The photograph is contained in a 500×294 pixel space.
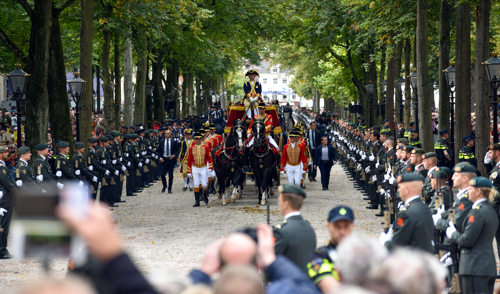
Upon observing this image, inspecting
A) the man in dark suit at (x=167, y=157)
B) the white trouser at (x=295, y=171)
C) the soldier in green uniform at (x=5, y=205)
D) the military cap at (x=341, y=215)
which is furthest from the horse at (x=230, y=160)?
the military cap at (x=341, y=215)

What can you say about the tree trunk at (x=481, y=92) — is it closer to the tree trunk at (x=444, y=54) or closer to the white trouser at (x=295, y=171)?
the tree trunk at (x=444, y=54)

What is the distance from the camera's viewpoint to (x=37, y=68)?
1548 centimetres

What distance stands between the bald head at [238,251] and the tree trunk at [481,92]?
13353 millimetres

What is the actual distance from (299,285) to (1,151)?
9096 millimetres

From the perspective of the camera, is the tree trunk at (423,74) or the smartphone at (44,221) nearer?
the smartphone at (44,221)

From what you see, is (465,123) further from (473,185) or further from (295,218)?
(295,218)

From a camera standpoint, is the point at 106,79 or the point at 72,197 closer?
the point at 72,197

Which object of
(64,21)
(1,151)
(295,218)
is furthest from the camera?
(64,21)

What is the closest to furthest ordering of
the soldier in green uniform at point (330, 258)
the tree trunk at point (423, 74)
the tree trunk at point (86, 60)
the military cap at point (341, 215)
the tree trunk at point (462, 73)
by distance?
the soldier in green uniform at point (330, 258) < the military cap at point (341, 215) < the tree trunk at point (462, 73) < the tree trunk at point (423, 74) < the tree trunk at point (86, 60)

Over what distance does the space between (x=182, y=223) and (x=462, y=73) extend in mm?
8238

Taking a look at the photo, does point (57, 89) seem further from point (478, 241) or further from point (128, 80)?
point (478, 241)

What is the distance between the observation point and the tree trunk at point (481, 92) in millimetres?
15703

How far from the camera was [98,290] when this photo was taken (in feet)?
9.42

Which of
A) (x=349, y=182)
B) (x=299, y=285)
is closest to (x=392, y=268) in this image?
(x=299, y=285)
